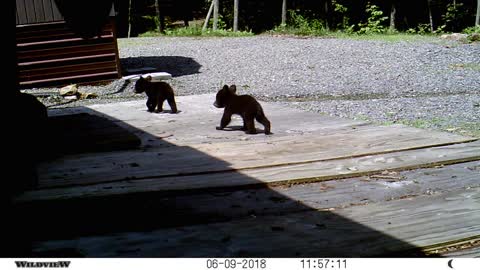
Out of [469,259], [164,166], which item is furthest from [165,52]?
[469,259]

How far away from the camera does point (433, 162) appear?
266 cm

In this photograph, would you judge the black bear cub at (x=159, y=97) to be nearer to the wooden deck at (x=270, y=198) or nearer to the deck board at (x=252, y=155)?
the deck board at (x=252, y=155)

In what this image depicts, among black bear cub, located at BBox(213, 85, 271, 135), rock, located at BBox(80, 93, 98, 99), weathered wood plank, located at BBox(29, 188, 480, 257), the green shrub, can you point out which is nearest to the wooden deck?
weathered wood plank, located at BBox(29, 188, 480, 257)

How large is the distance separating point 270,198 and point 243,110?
2617 mm

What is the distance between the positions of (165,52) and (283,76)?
6.17m

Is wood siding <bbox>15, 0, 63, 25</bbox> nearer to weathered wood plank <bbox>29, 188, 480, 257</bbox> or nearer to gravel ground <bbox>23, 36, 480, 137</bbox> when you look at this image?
gravel ground <bbox>23, 36, 480, 137</bbox>

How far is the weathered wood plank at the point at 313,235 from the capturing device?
1572 mm

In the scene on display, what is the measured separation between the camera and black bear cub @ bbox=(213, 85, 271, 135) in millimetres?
4613

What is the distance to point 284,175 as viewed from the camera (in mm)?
2525

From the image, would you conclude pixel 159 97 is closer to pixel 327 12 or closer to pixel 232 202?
pixel 232 202

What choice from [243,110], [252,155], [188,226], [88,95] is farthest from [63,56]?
[188,226]

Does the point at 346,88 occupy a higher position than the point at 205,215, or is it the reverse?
the point at 205,215

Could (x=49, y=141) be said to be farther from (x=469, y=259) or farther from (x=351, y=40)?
(x=351, y=40)

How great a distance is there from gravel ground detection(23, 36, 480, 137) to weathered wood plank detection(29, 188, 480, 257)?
3.41m
